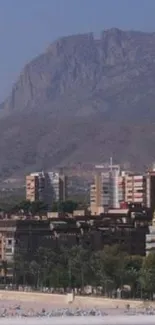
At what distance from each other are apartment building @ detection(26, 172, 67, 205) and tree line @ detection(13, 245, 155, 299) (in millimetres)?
86669

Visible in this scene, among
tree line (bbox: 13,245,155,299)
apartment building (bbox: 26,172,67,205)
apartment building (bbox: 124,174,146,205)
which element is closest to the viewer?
tree line (bbox: 13,245,155,299)

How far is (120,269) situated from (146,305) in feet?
32.8

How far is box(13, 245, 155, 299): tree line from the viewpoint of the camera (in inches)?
2660

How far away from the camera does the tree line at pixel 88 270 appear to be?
222 ft

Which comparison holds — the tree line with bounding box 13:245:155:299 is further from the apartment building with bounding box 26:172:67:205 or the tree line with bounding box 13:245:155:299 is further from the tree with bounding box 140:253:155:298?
the apartment building with bounding box 26:172:67:205

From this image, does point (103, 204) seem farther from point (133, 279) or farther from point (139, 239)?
point (133, 279)

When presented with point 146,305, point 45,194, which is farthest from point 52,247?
point 45,194

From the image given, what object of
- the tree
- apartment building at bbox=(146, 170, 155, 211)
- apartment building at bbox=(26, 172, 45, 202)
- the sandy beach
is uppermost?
apartment building at bbox=(26, 172, 45, 202)

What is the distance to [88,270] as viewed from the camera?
247 feet

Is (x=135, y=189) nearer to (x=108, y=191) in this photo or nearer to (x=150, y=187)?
(x=150, y=187)

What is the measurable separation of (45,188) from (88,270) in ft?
332

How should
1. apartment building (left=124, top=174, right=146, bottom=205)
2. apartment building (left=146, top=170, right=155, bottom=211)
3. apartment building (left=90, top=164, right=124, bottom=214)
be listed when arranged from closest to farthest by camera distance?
apartment building (left=146, top=170, right=155, bottom=211) → apartment building (left=124, top=174, right=146, bottom=205) → apartment building (left=90, top=164, right=124, bottom=214)

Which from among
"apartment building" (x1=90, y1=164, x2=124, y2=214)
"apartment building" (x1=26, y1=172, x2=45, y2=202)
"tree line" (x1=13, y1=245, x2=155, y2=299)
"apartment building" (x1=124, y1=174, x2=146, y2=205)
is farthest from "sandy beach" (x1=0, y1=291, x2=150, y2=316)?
"apartment building" (x1=26, y1=172, x2=45, y2=202)

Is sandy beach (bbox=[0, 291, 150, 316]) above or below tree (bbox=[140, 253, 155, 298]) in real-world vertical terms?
below
